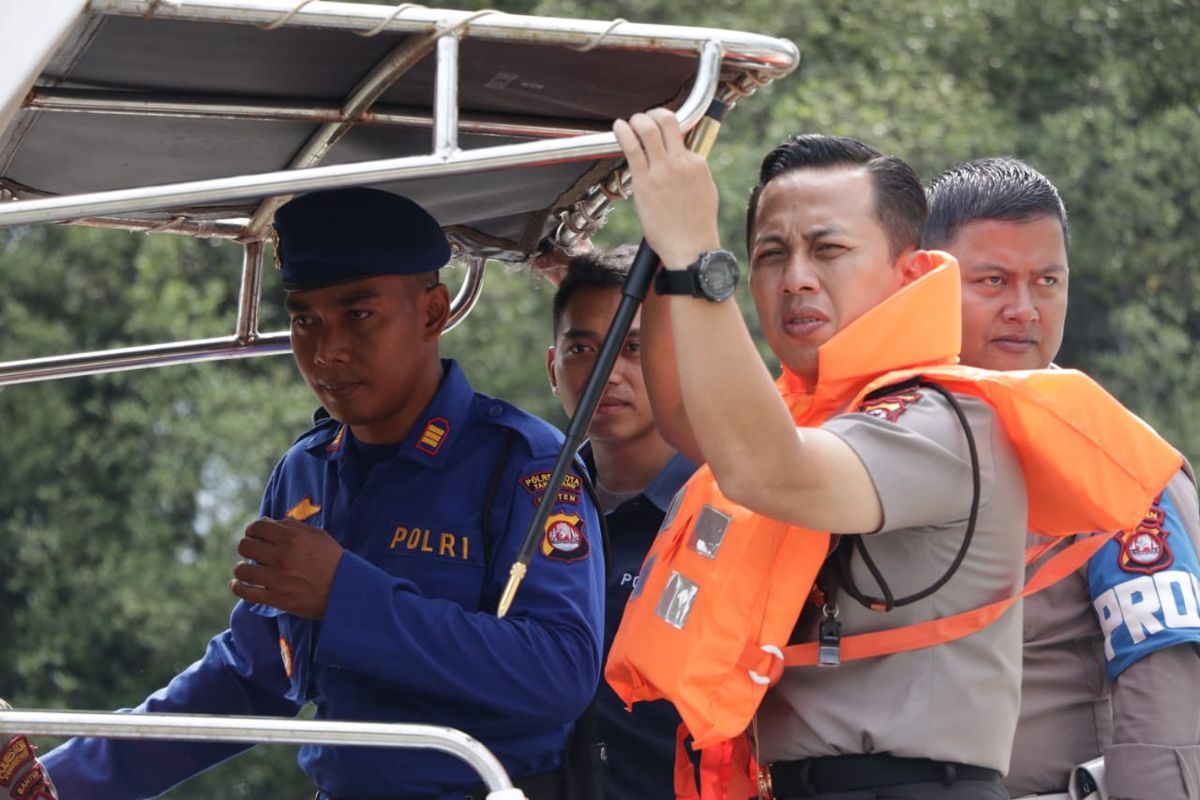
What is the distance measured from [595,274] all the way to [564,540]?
1.06 meters

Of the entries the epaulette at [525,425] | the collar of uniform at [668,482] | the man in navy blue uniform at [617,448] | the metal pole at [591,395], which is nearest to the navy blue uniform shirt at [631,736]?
the man in navy blue uniform at [617,448]

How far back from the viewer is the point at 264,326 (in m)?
10.8

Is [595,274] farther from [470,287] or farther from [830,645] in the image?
[830,645]

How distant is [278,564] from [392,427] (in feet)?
1.49

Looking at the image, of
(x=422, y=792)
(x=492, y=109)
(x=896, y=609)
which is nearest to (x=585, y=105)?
(x=492, y=109)

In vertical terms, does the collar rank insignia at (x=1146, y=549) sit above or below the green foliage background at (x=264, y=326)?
below

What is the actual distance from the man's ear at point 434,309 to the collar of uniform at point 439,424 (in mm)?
78

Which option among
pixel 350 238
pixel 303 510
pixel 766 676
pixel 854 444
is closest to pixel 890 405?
pixel 854 444

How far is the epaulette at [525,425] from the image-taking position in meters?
2.95

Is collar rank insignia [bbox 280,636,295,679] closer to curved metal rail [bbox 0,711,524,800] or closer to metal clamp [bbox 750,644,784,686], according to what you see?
curved metal rail [bbox 0,711,524,800]

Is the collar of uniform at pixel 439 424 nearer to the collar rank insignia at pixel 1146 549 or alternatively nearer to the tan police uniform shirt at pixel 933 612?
the tan police uniform shirt at pixel 933 612

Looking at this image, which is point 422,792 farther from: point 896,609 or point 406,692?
point 896,609

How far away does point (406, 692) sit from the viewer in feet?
9.19

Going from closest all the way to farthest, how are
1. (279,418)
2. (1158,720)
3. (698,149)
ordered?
(698,149) → (1158,720) → (279,418)
